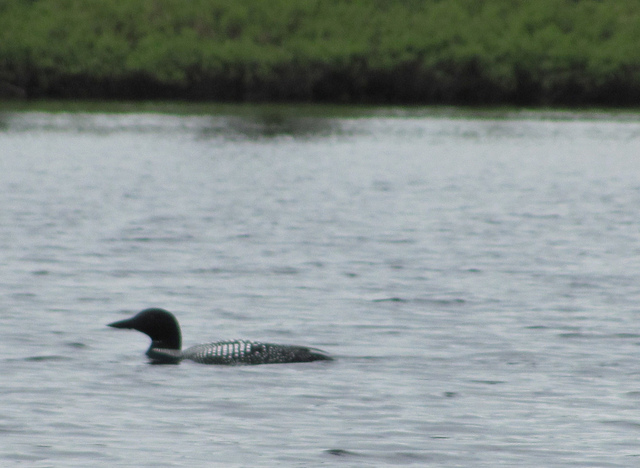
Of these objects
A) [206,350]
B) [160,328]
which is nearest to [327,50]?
[160,328]

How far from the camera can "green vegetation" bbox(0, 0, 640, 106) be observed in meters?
77.1

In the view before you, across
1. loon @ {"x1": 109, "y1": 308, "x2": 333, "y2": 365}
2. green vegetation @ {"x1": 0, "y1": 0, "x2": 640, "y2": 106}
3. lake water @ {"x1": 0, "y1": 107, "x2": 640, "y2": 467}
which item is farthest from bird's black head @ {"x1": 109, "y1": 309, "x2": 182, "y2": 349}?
green vegetation @ {"x1": 0, "y1": 0, "x2": 640, "y2": 106}

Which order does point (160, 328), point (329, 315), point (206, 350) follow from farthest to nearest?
point (329, 315) → point (160, 328) → point (206, 350)

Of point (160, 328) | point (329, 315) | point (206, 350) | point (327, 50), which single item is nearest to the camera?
point (206, 350)

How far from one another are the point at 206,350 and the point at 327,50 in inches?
2894

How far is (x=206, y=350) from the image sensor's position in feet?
37.8

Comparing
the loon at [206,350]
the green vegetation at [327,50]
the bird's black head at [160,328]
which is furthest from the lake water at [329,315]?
the green vegetation at [327,50]

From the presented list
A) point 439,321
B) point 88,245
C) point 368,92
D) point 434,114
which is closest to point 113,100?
point 368,92

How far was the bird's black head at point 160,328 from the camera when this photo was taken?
11.8 m

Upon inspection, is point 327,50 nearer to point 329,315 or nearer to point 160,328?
point 329,315

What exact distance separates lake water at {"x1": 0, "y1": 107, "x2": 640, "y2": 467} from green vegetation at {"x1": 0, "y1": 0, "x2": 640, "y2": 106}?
42492 millimetres

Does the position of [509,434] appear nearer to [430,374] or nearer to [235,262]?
[430,374]

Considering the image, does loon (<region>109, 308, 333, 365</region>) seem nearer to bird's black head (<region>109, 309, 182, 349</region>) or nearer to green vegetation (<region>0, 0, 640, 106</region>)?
bird's black head (<region>109, 309, 182, 349</region>)

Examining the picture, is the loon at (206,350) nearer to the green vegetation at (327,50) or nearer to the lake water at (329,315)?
the lake water at (329,315)
